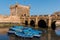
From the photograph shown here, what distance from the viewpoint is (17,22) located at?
309 ft

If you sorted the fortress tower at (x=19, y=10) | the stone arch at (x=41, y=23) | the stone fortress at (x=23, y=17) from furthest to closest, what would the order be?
the fortress tower at (x=19, y=10) < the stone arch at (x=41, y=23) < the stone fortress at (x=23, y=17)

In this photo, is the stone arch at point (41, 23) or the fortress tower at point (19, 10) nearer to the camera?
the stone arch at point (41, 23)

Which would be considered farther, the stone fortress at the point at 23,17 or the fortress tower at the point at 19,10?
the fortress tower at the point at 19,10

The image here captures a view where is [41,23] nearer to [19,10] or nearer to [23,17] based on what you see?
[23,17]

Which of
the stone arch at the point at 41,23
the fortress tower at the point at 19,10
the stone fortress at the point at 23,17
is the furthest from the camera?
the fortress tower at the point at 19,10

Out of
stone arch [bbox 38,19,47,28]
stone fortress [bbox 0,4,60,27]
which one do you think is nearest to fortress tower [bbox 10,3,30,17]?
stone fortress [bbox 0,4,60,27]

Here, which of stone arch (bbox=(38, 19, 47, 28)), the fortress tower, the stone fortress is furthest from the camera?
the fortress tower

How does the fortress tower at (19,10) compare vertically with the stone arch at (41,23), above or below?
above

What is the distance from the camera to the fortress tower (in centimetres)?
10296

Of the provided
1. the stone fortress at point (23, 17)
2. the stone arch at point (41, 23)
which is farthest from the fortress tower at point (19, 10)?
the stone arch at point (41, 23)

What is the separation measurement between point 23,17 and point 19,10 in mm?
7630

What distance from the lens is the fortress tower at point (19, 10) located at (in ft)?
338

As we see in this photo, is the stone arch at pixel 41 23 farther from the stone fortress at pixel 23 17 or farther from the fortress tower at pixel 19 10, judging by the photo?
the fortress tower at pixel 19 10

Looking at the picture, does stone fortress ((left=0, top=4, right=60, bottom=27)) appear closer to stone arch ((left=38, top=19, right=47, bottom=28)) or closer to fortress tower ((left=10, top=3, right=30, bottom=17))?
fortress tower ((left=10, top=3, right=30, bottom=17))
